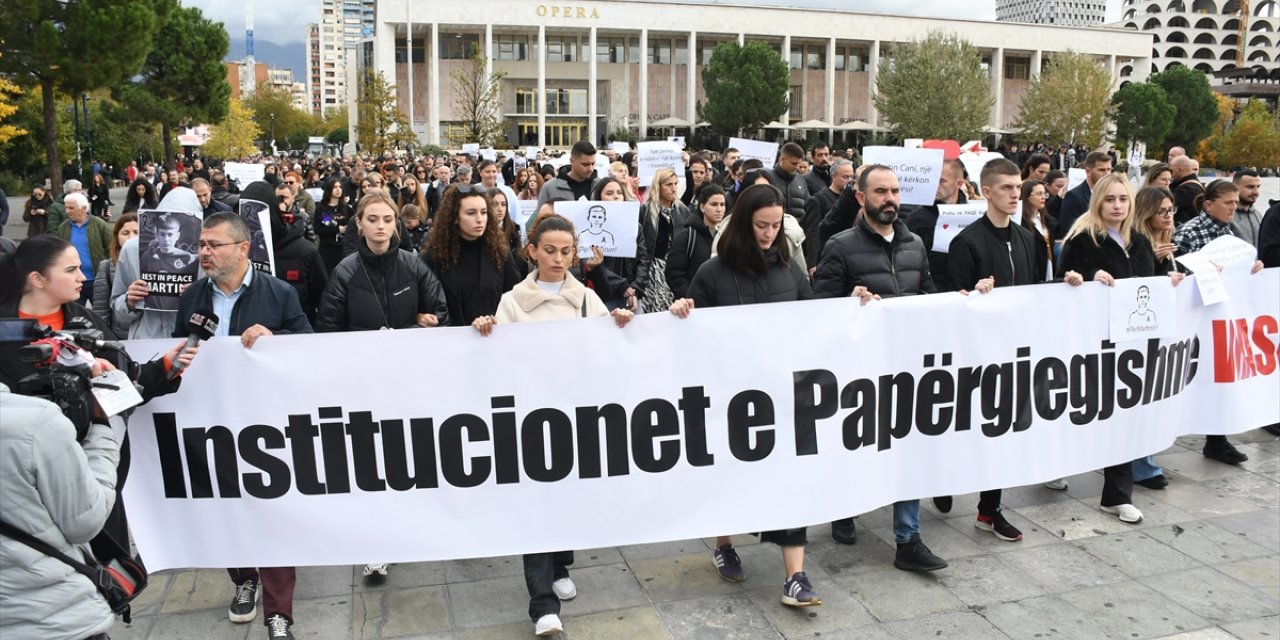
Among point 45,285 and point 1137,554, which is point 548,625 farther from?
point 1137,554

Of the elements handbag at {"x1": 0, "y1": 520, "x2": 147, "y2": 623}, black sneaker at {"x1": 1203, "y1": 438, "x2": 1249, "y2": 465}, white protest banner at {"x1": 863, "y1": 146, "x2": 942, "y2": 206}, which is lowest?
black sneaker at {"x1": 1203, "y1": 438, "x2": 1249, "y2": 465}

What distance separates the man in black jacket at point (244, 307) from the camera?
436 cm

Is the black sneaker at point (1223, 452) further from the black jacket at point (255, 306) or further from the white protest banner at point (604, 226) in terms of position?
the black jacket at point (255, 306)

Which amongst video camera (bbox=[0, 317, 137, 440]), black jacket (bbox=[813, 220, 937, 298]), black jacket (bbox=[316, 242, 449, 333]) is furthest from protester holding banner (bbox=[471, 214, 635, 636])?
video camera (bbox=[0, 317, 137, 440])

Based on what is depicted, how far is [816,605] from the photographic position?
4.66 metres

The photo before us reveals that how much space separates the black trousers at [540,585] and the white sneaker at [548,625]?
29mm

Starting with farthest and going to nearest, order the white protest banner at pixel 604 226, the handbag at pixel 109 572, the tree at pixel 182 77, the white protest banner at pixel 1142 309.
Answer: the tree at pixel 182 77
the white protest banner at pixel 604 226
the white protest banner at pixel 1142 309
the handbag at pixel 109 572

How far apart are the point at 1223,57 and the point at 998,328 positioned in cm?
17406

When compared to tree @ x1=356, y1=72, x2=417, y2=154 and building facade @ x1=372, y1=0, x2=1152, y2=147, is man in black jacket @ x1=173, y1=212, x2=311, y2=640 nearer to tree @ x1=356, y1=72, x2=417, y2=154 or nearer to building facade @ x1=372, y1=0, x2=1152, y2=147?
tree @ x1=356, y1=72, x2=417, y2=154

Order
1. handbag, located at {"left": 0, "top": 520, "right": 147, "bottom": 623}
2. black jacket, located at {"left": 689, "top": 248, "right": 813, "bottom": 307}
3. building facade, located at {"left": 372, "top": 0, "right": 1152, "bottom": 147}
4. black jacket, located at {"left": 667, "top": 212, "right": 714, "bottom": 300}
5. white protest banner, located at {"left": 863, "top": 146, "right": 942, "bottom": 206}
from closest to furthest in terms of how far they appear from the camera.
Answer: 1. handbag, located at {"left": 0, "top": 520, "right": 147, "bottom": 623}
2. black jacket, located at {"left": 689, "top": 248, "right": 813, "bottom": 307}
3. black jacket, located at {"left": 667, "top": 212, "right": 714, "bottom": 300}
4. white protest banner, located at {"left": 863, "top": 146, "right": 942, "bottom": 206}
5. building facade, located at {"left": 372, "top": 0, "right": 1152, "bottom": 147}

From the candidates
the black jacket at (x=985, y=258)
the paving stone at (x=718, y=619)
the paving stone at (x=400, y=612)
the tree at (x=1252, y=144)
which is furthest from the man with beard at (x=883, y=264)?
the tree at (x=1252, y=144)

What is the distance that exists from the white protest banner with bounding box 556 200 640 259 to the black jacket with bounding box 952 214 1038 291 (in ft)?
7.53

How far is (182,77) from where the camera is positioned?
4444 cm

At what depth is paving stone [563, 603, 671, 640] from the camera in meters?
4.42
